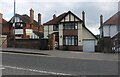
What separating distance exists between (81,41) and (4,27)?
23554 mm

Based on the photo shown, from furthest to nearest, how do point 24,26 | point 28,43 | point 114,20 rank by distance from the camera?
point 24,26
point 114,20
point 28,43

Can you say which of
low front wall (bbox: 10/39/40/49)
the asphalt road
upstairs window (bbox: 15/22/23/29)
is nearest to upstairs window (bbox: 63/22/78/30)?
upstairs window (bbox: 15/22/23/29)

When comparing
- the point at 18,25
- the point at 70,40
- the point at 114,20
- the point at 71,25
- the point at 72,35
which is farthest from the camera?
the point at 18,25

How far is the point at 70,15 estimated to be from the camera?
177 feet

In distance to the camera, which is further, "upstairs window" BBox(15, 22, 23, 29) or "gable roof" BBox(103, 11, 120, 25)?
"upstairs window" BBox(15, 22, 23, 29)

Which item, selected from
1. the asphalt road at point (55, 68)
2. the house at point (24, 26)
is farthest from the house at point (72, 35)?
the asphalt road at point (55, 68)

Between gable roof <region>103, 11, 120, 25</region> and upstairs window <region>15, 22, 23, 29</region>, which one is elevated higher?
gable roof <region>103, 11, 120, 25</region>

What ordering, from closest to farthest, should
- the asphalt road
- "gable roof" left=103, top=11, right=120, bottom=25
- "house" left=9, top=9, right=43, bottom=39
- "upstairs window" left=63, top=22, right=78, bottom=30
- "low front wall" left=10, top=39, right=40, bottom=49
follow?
the asphalt road, "low front wall" left=10, top=39, right=40, bottom=49, "upstairs window" left=63, top=22, right=78, bottom=30, "gable roof" left=103, top=11, right=120, bottom=25, "house" left=9, top=9, right=43, bottom=39

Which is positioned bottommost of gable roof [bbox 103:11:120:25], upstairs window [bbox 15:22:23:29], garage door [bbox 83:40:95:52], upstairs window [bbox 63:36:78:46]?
garage door [bbox 83:40:95:52]

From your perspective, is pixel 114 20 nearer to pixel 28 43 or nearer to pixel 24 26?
pixel 24 26

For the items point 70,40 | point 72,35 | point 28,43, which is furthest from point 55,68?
point 72,35

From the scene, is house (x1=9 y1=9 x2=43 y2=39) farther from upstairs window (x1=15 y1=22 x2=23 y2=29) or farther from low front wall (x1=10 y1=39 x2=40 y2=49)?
low front wall (x1=10 y1=39 x2=40 y2=49)

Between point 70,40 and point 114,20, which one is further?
point 114,20

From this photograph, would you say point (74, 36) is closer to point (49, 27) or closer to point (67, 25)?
point (67, 25)
